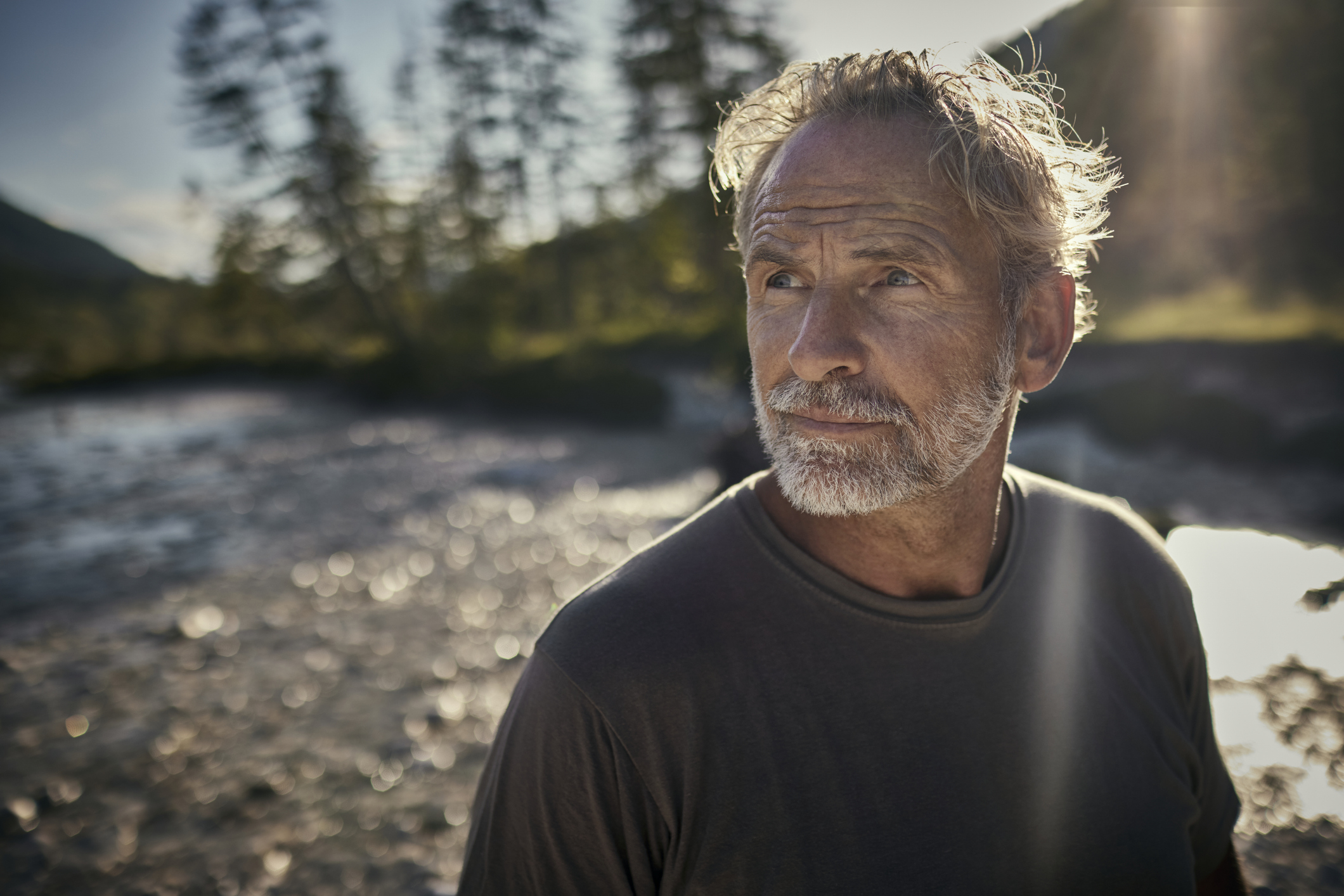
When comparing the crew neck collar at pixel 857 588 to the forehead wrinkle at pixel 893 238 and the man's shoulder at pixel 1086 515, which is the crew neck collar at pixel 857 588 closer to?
the man's shoulder at pixel 1086 515

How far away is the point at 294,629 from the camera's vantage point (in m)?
6.52

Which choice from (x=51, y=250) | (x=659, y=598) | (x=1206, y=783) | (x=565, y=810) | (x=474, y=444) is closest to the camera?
(x=565, y=810)

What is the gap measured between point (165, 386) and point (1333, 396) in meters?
34.5

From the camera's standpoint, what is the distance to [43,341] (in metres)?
36.1

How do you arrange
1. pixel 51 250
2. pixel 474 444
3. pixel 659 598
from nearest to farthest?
pixel 659 598 < pixel 474 444 < pixel 51 250

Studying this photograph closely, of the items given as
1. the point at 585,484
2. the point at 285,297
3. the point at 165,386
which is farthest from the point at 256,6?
the point at 585,484

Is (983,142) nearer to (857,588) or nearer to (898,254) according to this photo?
(898,254)

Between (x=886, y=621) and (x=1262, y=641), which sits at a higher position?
(x=886, y=621)

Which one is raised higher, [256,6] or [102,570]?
[256,6]

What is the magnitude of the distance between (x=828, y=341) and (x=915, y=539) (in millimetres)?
461

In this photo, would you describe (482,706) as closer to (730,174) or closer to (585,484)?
(730,174)

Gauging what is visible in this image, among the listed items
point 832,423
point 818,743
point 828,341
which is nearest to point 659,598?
point 818,743

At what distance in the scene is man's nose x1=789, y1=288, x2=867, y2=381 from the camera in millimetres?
1426

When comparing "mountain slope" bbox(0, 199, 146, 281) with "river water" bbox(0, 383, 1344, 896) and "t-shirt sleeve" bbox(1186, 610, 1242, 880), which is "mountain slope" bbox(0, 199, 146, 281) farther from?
"t-shirt sleeve" bbox(1186, 610, 1242, 880)
